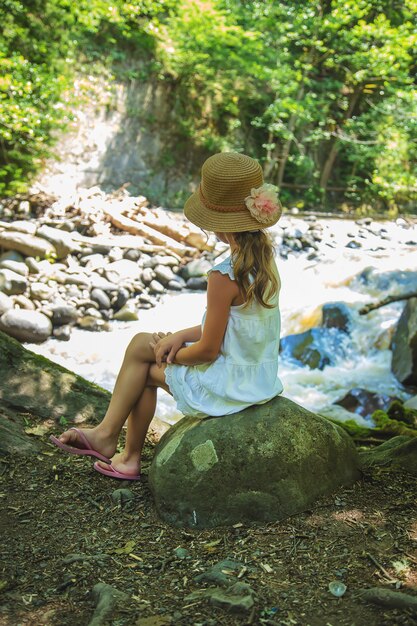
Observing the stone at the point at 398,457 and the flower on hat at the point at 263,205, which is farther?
the stone at the point at 398,457

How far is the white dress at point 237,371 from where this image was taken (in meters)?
2.69

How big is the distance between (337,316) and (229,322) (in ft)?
20.3

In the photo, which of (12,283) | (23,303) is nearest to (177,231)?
(12,283)

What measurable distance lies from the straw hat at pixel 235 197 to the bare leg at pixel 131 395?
65 cm

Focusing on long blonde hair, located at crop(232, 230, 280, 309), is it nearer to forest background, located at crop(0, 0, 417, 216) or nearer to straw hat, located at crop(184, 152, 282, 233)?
straw hat, located at crop(184, 152, 282, 233)

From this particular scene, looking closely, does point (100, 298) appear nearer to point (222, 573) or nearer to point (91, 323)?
point (91, 323)

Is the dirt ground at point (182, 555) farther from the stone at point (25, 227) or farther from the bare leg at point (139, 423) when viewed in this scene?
the stone at point (25, 227)

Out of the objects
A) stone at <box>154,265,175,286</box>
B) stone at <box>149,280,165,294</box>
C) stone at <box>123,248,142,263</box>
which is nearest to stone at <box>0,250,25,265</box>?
stone at <box>123,248,142,263</box>

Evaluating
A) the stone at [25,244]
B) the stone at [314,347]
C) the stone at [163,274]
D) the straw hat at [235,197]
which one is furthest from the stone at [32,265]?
the straw hat at [235,197]

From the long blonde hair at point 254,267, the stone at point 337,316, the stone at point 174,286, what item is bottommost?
the stone at point 174,286

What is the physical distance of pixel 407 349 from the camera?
7270mm

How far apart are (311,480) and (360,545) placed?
1.28 feet

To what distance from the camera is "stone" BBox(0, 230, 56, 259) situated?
991 cm

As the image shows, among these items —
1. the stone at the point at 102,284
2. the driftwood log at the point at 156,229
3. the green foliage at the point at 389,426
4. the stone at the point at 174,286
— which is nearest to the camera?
the green foliage at the point at 389,426
